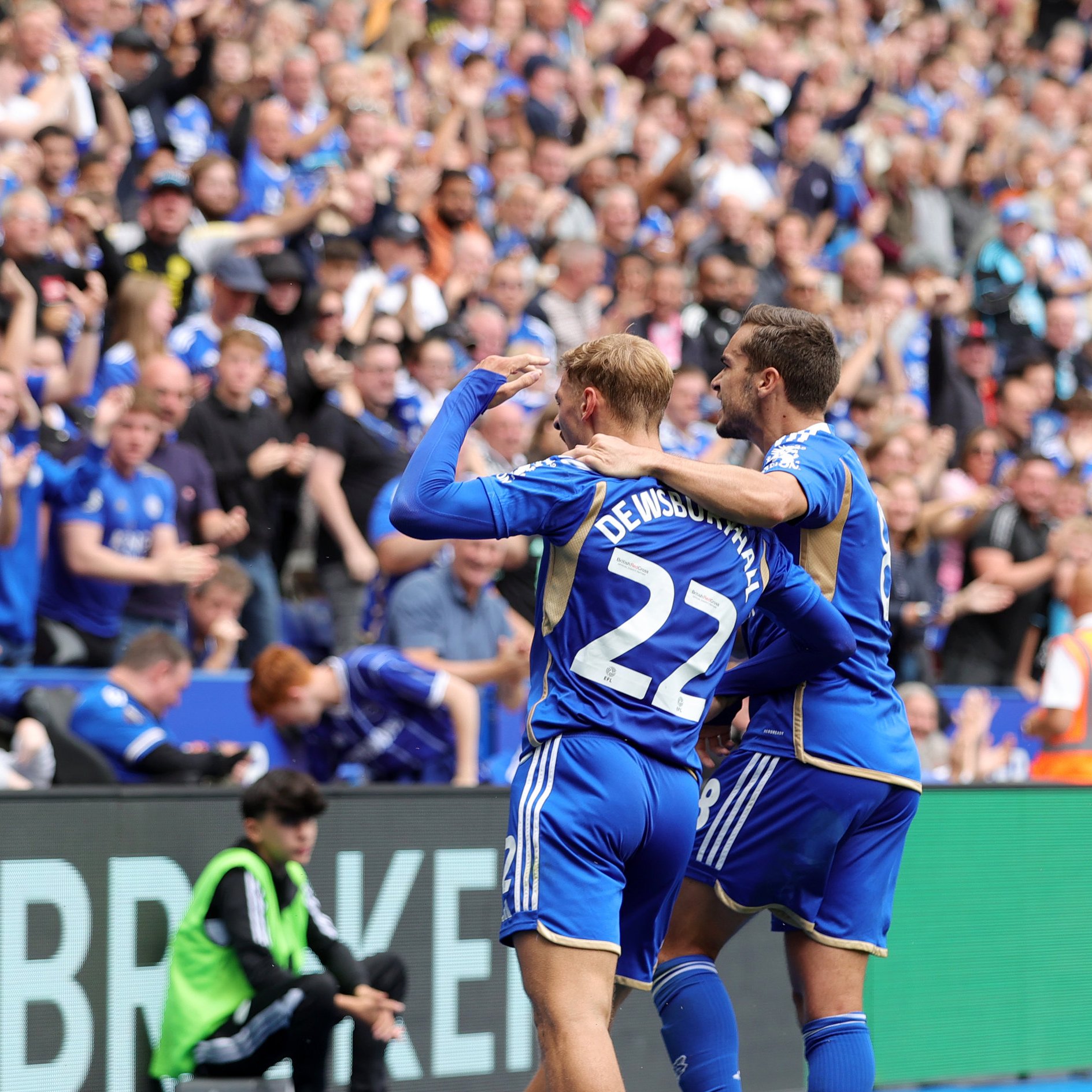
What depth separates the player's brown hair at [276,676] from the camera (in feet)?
23.8

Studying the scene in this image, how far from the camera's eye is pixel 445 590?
7883mm

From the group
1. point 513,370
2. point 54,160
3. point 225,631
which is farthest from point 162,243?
point 513,370

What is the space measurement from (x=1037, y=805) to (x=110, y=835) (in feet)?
13.9

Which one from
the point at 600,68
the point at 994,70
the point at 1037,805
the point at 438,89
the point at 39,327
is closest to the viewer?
the point at 1037,805

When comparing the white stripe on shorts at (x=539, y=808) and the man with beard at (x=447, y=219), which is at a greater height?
the man with beard at (x=447, y=219)

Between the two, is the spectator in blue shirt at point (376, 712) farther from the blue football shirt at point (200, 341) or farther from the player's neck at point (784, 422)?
the player's neck at point (784, 422)

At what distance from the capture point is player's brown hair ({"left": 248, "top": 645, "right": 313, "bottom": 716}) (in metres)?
7.25

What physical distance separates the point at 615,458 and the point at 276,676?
11.2ft

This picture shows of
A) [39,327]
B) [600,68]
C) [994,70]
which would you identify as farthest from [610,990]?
[994,70]

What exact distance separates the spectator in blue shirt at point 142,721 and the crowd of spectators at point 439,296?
0.03 m

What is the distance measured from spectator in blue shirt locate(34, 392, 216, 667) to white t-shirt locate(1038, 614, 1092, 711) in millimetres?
3983

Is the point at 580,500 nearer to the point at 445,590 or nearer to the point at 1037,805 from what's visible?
the point at 445,590

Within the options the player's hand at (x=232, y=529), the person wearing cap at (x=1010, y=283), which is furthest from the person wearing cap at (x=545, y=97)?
the player's hand at (x=232, y=529)

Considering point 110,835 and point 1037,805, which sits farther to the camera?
point 1037,805
